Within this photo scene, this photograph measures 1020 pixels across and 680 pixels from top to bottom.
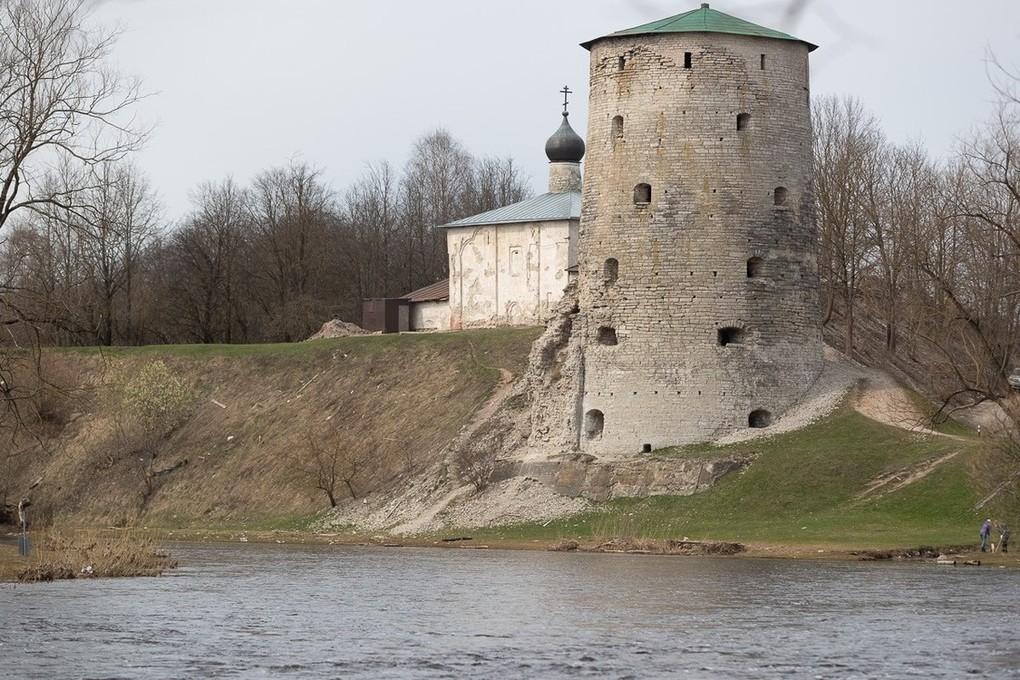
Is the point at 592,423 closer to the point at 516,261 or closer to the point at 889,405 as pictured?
the point at 889,405

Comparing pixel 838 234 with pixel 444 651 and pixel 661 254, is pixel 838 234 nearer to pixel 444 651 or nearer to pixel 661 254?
pixel 661 254

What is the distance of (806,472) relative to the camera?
142ft

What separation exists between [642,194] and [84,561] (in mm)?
19151

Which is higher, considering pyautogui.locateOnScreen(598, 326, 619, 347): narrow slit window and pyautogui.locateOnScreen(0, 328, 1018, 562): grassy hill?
pyautogui.locateOnScreen(598, 326, 619, 347): narrow slit window

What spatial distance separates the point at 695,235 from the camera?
46094 millimetres

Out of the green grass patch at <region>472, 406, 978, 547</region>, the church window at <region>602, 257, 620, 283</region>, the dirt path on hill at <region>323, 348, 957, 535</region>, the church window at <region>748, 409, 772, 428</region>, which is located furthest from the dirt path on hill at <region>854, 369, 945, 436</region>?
the church window at <region>602, 257, 620, 283</region>

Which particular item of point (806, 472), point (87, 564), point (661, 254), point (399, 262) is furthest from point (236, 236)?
point (87, 564)

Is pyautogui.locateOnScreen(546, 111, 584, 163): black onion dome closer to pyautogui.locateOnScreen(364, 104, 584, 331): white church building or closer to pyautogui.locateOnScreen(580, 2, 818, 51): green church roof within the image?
pyautogui.locateOnScreen(364, 104, 584, 331): white church building

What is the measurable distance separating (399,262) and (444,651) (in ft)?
199

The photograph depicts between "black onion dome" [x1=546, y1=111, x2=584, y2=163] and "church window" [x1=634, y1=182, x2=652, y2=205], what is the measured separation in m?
21.4

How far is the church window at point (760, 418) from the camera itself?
4672 centimetres

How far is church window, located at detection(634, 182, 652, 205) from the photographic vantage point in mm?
46594

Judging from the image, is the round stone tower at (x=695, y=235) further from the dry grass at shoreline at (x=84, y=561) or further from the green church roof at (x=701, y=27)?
the dry grass at shoreline at (x=84, y=561)

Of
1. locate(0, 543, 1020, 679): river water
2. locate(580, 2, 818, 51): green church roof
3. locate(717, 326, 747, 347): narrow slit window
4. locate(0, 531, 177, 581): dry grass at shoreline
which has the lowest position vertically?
locate(0, 543, 1020, 679): river water
